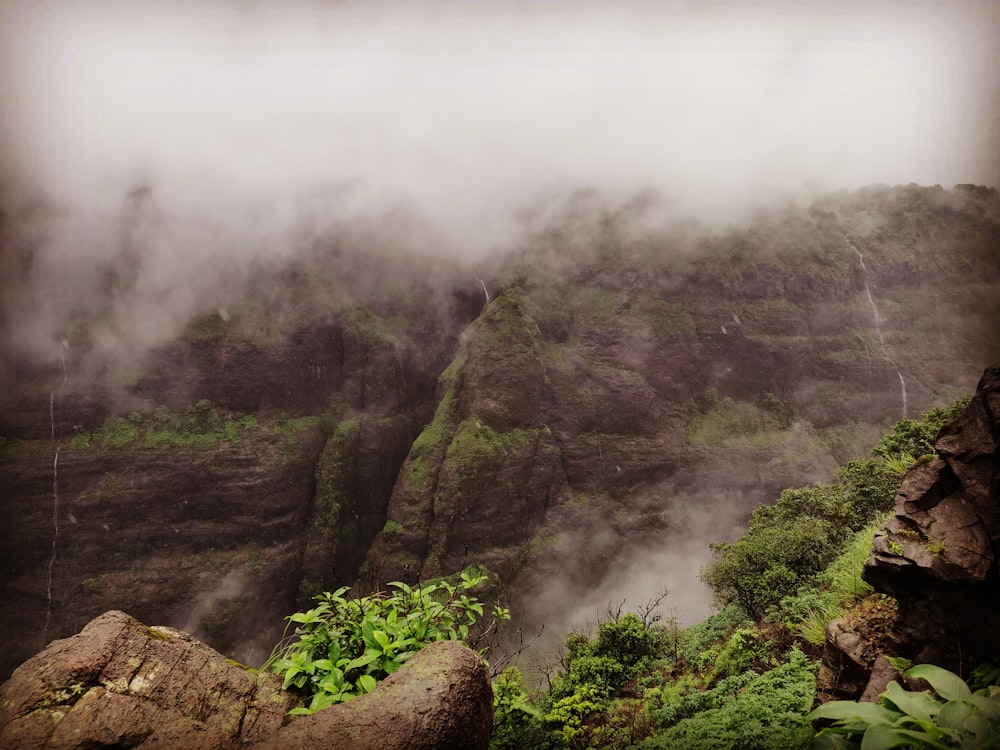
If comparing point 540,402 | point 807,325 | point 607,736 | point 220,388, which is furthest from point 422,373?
point 607,736

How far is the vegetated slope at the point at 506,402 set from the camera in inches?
1438

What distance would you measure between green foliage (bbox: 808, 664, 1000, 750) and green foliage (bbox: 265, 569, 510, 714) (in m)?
2.49

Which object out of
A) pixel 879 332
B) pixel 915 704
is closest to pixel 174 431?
pixel 915 704

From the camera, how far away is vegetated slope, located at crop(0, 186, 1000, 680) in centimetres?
3653

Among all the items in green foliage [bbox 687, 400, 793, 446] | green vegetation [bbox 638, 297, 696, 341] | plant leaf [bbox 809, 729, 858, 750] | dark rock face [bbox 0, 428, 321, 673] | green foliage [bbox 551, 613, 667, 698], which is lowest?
dark rock face [bbox 0, 428, 321, 673]

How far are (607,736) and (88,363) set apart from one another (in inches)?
1823

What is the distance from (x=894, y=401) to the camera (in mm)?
48656

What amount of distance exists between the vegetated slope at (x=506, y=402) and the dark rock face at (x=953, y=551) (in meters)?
35.1

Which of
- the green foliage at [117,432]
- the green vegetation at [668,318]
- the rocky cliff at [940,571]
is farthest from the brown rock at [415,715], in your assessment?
the green vegetation at [668,318]

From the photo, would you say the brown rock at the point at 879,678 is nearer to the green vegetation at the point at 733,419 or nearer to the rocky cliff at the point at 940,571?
the rocky cliff at the point at 940,571

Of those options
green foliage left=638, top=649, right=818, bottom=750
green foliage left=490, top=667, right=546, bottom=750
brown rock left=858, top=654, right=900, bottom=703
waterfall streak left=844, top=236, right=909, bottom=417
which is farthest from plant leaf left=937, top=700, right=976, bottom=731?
waterfall streak left=844, top=236, right=909, bottom=417

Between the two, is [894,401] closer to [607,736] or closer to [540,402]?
[540,402]

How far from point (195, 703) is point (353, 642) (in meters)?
1.13

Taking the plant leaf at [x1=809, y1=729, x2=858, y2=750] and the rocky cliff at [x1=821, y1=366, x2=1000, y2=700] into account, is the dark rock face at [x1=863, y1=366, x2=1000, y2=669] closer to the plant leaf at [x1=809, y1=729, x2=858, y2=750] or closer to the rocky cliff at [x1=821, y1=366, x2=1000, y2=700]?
the rocky cliff at [x1=821, y1=366, x2=1000, y2=700]
